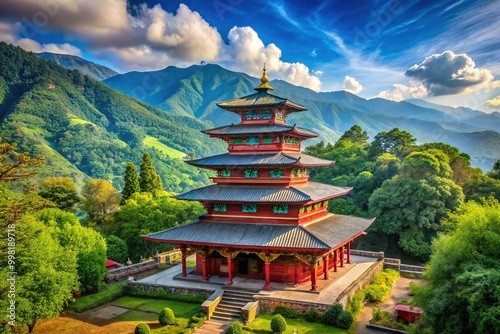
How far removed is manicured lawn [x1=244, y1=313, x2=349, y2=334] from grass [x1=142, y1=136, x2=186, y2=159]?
480 feet

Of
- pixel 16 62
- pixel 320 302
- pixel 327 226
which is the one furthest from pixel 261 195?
pixel 16 62

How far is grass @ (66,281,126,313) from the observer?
22614 mm

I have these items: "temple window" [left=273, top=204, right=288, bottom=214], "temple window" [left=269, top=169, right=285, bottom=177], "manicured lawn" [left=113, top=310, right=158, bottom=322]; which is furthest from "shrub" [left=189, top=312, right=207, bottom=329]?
"temple window" [left=269, top=169, right=285, bottom=177]

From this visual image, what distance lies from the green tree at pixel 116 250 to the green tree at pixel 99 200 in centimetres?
1380

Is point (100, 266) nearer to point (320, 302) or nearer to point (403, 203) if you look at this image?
point (320, 302)

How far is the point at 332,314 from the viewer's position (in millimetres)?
19297

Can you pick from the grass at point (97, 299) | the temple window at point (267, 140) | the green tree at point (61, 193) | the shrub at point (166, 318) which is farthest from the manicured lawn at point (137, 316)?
the green tree at point (61, 193)

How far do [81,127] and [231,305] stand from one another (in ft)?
421

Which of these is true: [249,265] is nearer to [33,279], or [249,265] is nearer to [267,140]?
[267,140]

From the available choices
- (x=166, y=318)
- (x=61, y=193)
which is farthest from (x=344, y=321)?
(x=61, y=193)

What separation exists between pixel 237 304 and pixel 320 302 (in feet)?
15.7

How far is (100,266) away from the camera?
25234mm

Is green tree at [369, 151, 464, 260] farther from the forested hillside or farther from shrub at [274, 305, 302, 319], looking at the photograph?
the forested hillside

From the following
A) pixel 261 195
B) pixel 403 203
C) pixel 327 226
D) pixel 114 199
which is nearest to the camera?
pixel 261 195
